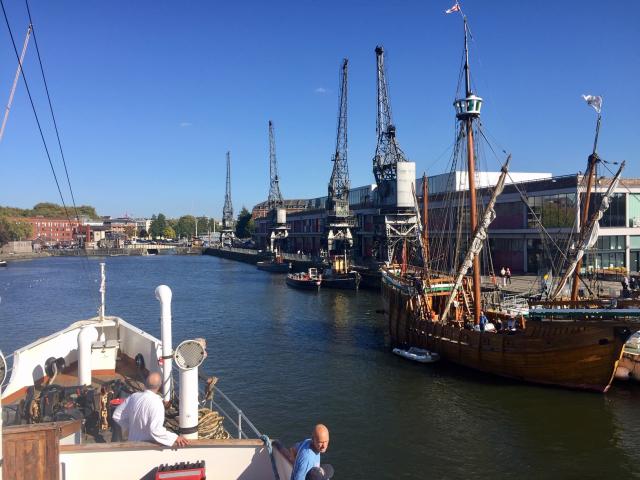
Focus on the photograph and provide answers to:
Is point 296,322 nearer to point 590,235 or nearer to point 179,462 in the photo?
point 590,235

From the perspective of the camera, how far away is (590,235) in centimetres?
2442

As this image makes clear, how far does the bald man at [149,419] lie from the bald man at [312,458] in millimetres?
1794

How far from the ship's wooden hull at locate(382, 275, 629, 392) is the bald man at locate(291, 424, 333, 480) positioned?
1637 cm

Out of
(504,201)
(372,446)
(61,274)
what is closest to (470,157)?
(372,446)

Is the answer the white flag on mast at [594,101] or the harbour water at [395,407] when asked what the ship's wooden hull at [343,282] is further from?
the white flag on mast at [594,101]

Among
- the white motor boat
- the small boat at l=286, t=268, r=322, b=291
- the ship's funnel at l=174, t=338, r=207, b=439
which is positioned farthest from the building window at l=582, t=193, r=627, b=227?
the ship's funnel at l=174, t=338, r=207, b=439


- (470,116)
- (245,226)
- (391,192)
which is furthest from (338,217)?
(245,226)

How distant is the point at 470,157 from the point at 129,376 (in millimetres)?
18938

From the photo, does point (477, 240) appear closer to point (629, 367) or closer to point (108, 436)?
point (629, 367)

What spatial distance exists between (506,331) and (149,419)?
1784 cm

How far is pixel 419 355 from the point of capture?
24.9 meters

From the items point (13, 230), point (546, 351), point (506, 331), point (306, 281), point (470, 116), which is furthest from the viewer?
point (13, 230)

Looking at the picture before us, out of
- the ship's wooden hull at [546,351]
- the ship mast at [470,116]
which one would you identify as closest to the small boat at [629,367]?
the ship's wooden hull at [546,351]

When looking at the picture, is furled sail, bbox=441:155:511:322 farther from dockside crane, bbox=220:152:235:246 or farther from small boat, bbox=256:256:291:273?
dockside crane, bbox=220:152:235:246
